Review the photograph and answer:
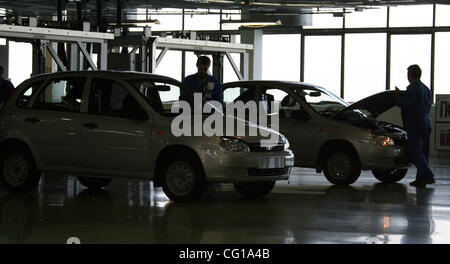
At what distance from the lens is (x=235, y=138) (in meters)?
9.87

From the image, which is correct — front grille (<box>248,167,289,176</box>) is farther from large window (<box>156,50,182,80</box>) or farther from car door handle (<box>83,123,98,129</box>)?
large window (<box>156,50,182,80</box>)

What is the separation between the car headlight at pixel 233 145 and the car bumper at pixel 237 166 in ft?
0.20

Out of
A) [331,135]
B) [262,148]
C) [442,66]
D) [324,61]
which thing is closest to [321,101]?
[331,135]

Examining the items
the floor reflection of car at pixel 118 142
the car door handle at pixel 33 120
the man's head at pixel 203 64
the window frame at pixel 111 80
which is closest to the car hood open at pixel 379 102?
the man's head at pixel 203 64

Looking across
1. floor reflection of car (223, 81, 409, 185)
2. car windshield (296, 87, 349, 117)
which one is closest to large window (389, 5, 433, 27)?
car windshield (296, 87, 349, 117)

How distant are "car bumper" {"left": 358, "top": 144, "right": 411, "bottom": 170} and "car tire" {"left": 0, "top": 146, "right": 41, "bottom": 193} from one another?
186 inches

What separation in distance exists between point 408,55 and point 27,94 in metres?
17.7

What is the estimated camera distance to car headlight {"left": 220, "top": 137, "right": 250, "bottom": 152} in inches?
384

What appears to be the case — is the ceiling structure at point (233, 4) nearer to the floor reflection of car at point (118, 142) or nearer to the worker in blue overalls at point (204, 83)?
the worker in blue overalls at point (204, 83)

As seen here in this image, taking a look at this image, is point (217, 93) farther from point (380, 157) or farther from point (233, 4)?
point (233, 4)
